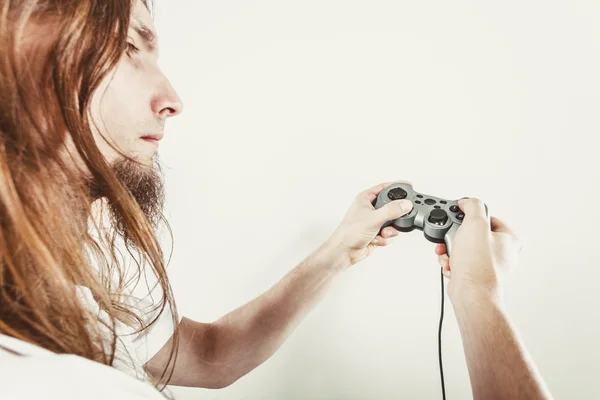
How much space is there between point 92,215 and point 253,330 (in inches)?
13.3

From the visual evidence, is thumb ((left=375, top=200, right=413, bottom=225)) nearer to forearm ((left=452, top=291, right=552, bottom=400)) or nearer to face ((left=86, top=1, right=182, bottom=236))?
forearm ((left=452, top=291, right=552, bottom=400))

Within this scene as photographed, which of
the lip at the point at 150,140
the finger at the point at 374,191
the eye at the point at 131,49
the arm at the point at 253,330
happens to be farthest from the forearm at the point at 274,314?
the eye at the point at 131,49

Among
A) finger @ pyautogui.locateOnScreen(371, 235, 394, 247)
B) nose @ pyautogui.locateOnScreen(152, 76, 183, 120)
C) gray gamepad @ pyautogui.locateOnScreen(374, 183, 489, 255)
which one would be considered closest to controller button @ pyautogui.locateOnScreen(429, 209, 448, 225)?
gray gamepad @ pyautogui.locateOnScreen(374, 183, 489, 255)

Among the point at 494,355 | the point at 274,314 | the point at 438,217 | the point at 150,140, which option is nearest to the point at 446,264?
the point at 438,217

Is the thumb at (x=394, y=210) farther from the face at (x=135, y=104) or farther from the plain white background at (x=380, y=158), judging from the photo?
the face at (x=135, y=104)

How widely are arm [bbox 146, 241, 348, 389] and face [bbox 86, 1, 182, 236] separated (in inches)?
11.7

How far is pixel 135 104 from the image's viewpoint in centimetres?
60

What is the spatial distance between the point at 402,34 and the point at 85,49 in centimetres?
48

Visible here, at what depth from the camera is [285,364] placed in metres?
0.83

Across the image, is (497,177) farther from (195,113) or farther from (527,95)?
(195,113)

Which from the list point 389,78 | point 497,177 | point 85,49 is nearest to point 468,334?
point 497,177

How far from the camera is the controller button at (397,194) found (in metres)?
0.66

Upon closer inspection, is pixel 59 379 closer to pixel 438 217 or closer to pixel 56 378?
pixel 56 378

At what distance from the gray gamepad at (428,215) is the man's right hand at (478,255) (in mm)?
16
